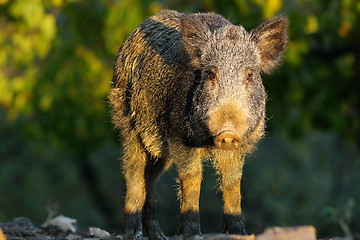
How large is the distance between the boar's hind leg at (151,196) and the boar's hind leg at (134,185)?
7cm

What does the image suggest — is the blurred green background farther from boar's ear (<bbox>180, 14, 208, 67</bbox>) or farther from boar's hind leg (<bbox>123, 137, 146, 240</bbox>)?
boar's ear (<bbox>180, 14, 208, 67</bbox>)

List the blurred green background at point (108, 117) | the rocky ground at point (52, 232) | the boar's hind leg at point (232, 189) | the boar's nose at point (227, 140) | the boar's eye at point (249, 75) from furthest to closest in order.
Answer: the blurred green background at point (108, 117) < the rocky ground at point (52, 232) < the boar's hind leg at point (232, 189) < the boar's eye at point (249, 75) < the boar's nose at point (227, 140)

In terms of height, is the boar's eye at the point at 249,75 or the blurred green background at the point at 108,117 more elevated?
the boar's eye at the point at 249,75

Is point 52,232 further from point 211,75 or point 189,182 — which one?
point 211,75

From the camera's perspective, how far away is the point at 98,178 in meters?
20.3

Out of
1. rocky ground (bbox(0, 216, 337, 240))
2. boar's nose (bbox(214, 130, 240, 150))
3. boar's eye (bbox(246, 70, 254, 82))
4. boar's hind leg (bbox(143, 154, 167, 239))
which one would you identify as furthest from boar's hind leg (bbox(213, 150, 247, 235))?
boar's hind leg (bbox(143, 154, 167, 239))

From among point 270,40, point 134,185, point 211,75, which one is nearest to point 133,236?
point 134,185

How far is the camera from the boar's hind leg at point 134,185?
675 cm

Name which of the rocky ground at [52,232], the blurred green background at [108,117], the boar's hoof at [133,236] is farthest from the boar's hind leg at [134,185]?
the blurred green background at [108,117]

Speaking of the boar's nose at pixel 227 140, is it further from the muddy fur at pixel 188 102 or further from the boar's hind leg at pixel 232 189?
the boar's hind leg at pixel 232 189

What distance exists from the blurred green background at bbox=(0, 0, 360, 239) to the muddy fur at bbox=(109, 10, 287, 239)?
101 cm

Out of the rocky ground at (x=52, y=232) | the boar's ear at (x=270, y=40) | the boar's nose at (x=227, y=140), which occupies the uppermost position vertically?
the boar's ear at (x=270, y=40)

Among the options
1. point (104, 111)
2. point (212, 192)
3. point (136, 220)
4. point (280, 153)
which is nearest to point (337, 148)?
point (280, 153)

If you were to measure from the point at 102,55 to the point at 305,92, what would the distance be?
11.8 ft
